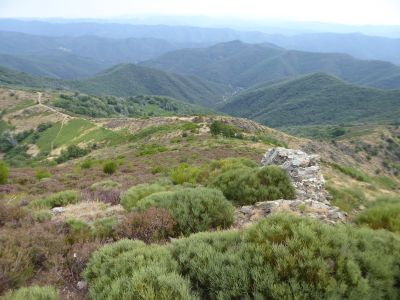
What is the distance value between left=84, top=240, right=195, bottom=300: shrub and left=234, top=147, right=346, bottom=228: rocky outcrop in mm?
2913

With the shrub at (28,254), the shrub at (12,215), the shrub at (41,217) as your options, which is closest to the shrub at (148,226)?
the shrub at (28,254)

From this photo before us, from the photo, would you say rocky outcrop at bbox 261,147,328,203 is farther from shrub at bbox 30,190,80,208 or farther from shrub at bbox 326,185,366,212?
shrub at bbox 30,190,80,208

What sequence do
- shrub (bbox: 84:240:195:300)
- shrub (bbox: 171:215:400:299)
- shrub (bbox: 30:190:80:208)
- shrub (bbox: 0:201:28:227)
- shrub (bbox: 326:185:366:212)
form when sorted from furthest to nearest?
shrub (bbox: 30:190:80:208)
shrub (bbox: 326:185:366:212)
shrub (bbox: 0:201:28:227)
shrub (bbox: 171:215:400:299)
shrub (bbox: 84:240:195:300)

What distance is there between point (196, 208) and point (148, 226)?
124 cm

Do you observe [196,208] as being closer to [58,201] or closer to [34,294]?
[34,294]

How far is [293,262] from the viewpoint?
4.68m

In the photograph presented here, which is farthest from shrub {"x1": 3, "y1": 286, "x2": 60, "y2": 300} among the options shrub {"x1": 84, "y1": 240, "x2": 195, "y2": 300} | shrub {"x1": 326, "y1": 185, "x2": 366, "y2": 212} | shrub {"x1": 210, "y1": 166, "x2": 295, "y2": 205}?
shrub {"x1": 326, "y1": 185, "x2": 366, "y2": 212}

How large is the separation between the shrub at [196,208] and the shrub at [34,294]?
3.27 m

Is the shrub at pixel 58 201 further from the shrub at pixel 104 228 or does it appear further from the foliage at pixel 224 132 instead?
the foliage at pixel 224 132

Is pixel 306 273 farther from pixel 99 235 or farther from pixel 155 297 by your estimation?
pixel 99 235

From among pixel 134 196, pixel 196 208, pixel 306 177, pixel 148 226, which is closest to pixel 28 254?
pixel 148 226

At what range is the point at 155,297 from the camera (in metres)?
4.27

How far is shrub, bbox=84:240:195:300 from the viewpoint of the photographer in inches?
174

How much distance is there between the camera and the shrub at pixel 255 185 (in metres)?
10.7
